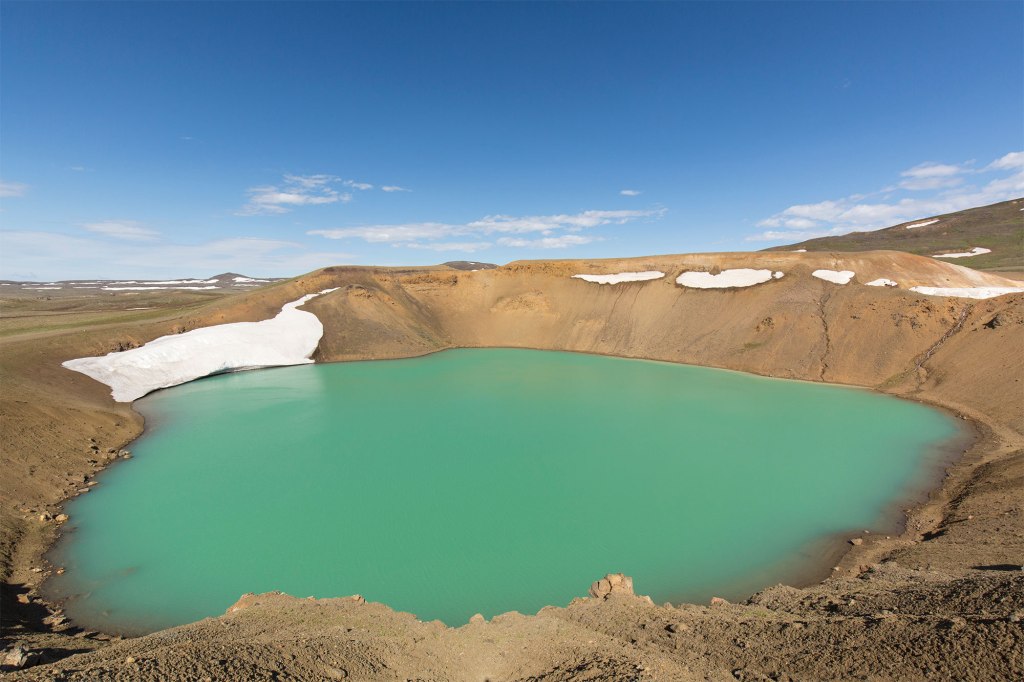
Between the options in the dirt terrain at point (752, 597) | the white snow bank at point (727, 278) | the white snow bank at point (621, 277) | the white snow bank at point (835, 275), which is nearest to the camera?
the dirt terrain at point (752, 597)

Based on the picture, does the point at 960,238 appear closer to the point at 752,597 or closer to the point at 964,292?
the point at 964,292

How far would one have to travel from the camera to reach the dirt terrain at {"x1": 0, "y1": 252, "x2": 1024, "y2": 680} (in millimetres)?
4414

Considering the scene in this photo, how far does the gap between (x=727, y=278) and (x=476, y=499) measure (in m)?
29.2

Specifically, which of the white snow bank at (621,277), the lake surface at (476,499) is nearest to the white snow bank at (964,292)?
the lake surface at (476,499)

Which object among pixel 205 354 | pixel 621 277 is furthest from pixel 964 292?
pixel 205 354

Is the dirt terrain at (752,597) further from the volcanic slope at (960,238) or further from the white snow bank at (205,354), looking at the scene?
the volcanic slope at (960,238)

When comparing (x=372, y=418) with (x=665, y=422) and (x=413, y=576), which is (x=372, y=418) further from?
(x=665, y=422)

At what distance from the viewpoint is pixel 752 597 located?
22.8ft

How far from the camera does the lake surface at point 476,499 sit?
766cm

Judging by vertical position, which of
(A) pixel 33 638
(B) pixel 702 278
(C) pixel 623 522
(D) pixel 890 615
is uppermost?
(B) pixel 702 278

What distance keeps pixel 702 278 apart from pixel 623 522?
2865 centimetres

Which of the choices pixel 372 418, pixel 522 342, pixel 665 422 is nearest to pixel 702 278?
pixel 522 342

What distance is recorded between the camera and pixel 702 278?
111ft

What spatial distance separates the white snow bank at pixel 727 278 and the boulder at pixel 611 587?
29.4 meters
